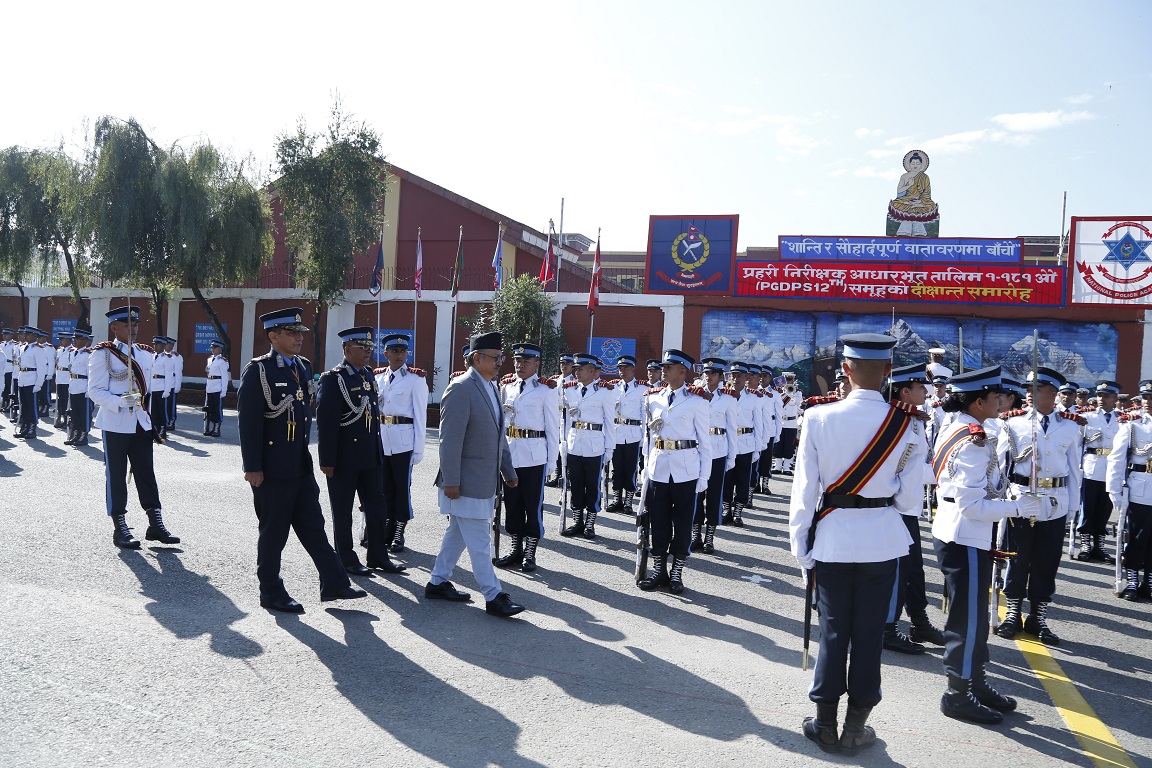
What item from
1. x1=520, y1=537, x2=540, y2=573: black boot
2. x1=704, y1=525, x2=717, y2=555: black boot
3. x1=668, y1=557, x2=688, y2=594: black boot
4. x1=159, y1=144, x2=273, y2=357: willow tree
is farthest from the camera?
x1=159, y1=144, x2=273, y2=357: willow tree

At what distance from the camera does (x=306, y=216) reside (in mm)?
24922

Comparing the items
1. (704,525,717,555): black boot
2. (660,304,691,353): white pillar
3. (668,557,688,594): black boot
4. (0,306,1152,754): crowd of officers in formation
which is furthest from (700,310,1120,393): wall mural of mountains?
(668,557,688,594): black boot

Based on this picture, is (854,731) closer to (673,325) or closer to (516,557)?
(516,557)

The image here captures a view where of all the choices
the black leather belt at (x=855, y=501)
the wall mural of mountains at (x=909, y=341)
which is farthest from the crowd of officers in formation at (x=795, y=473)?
the wall mural of mountains at (x=909, y=341)

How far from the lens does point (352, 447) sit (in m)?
6.66

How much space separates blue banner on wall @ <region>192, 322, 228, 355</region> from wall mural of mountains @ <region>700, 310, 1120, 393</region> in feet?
56.3

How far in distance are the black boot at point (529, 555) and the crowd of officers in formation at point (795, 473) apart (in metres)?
0.01

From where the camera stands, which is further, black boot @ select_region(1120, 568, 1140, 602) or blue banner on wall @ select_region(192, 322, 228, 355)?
blue banner on wall @ select_region(192, 322, 228, 355)

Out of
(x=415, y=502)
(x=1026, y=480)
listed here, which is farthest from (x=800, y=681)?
(x=415, y=502)

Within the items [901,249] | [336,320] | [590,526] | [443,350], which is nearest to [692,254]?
[901,249]

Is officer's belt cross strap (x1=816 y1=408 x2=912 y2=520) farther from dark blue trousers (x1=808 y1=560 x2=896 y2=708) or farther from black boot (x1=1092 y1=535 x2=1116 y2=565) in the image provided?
black boot (x1=1092 y1=535 x2=1116 y2=565)

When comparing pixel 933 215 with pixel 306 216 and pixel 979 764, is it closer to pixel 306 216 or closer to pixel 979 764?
pixel 306 216

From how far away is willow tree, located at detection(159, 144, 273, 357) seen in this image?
990 inches

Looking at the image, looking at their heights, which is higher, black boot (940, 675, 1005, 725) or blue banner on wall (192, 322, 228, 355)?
blue banner on wall (192, 322, 228, 355)
